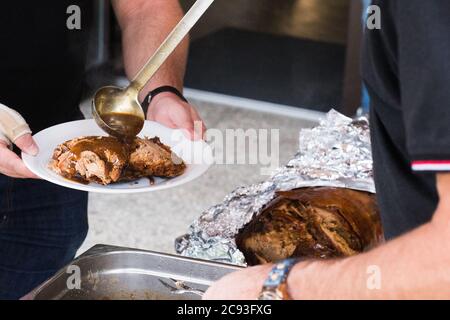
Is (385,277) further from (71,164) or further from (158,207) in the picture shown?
(158,207)

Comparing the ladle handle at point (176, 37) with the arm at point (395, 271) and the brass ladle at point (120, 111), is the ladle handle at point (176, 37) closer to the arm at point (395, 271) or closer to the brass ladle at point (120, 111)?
the brass ladle at point (120, 111)

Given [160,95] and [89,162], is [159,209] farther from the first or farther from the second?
[89,162]

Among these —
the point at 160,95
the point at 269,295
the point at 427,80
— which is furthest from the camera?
the point at 160,95

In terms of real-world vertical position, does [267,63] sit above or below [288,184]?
below

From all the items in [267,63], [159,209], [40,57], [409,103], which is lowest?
[159,209]

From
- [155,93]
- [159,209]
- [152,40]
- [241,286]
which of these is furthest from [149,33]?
[159,209]

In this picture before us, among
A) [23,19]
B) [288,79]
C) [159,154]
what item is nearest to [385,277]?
[159,154]
